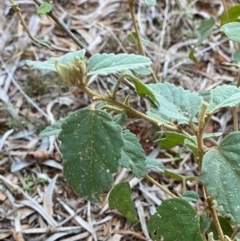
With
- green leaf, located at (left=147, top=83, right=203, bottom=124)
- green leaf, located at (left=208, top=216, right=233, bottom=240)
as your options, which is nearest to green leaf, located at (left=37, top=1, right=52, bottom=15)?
green leaf, located at (left=147, top=83, right=203, bottom=124)

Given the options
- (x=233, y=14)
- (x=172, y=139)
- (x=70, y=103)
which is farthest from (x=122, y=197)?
(x=70, y=103)

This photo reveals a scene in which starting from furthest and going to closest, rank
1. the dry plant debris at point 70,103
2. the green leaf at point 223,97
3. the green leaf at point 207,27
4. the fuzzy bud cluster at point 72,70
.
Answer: the dry plant debris at point 70,103
the green leaf at point 207,27
the green leaf at point 223,97
the fuzzy bud cluster at point 72,70

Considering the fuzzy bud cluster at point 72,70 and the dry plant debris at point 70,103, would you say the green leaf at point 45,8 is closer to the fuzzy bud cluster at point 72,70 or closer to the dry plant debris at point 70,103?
the fuzzy bud cluster at point 72,70

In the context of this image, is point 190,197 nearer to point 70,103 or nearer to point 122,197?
point 122,197

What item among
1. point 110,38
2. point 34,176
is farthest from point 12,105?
point 110,38

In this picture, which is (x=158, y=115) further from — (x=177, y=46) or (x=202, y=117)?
(x=177, y=46)

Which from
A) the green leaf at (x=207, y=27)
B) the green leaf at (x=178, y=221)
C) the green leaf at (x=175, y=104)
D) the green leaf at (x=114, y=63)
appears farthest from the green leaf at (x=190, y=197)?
the green leaf at (x=207, y=27)

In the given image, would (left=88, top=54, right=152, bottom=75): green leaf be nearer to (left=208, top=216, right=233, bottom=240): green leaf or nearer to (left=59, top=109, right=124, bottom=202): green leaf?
(left=59, top=109, right=124, bottom=202): green leaf
